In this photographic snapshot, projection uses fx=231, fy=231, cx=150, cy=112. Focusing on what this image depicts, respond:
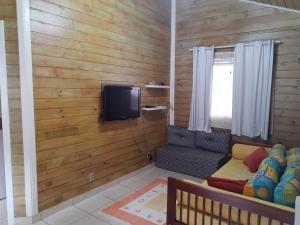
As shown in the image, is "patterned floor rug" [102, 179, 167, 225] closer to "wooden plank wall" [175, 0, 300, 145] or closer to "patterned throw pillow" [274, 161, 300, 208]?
"patterned throw pillow" [274, 161, 300, 208]

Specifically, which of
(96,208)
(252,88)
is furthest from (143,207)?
(252,88)

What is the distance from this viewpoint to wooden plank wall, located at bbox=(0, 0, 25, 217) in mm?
2289

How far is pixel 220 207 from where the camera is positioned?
184 centimetres

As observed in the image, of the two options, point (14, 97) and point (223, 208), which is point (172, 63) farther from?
point (223, 208)

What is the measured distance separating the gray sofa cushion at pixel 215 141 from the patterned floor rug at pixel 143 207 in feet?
3.78

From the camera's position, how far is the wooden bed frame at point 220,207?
1.61 meters

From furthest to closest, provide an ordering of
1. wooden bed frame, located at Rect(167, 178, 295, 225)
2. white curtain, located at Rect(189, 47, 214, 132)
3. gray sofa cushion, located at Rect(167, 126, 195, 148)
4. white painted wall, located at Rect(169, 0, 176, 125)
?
white painted wall, located at Rect(169, 0, 176, 125) → gray sofa cushion, located at Rect(167, 126, 195, 148) → white curtain, located at Rect(189, 47, 214, 132) → wooden bed frame, located at Rect(167, 178, 295, 225)

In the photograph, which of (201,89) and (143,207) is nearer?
(143,207)

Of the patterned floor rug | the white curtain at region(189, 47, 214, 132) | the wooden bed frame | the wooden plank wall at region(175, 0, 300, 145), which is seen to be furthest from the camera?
the white curtain at region(189, 47, 214, 132)

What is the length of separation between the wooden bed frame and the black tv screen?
58.0 inches

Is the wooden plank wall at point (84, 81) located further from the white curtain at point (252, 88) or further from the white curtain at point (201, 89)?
the white curtain at point (252, 88)

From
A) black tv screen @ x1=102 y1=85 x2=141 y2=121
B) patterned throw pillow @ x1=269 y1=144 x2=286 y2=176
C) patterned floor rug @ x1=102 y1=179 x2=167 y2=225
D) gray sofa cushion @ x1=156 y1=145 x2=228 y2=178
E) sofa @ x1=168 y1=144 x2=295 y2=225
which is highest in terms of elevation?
black tv screen @ x1=102 y1=85 x2=141 y2=121

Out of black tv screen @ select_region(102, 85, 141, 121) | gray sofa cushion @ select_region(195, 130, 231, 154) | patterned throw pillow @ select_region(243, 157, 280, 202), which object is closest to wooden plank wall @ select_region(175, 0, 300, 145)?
gray sofa cushion @ select_region(195, 130, 231, 154)

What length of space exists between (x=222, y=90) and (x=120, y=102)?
1870mm
